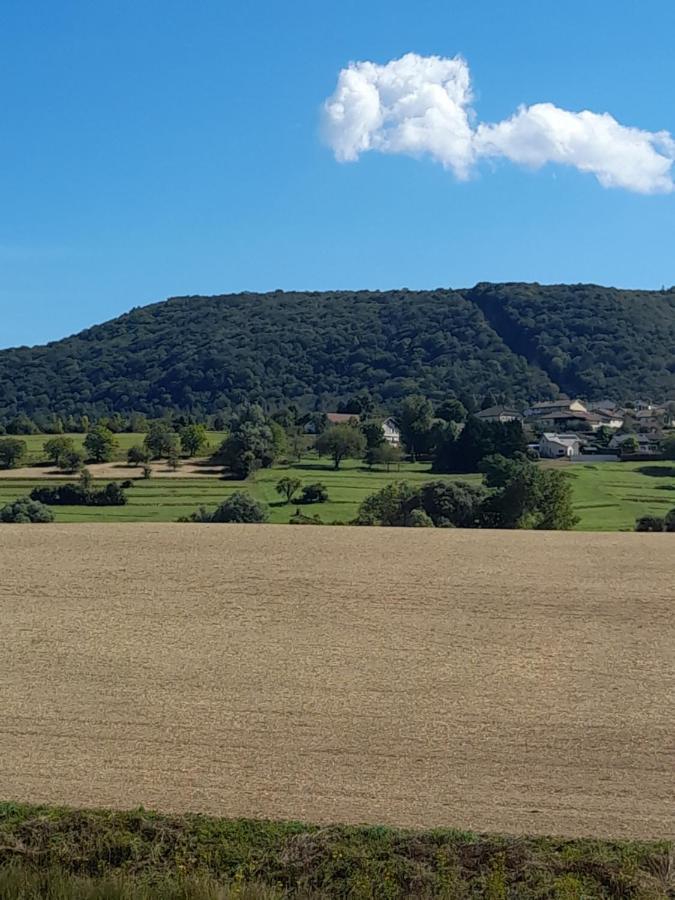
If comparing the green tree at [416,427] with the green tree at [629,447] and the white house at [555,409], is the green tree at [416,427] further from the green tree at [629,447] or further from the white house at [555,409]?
the white house at [555,409]

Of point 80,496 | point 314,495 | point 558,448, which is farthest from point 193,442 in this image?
point 558,448

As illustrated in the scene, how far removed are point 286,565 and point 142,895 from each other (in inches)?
519

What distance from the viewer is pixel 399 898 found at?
812 centimetres

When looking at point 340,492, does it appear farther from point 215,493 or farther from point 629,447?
point 629,447

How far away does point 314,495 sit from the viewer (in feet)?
123

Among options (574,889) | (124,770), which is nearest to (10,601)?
(124,770)

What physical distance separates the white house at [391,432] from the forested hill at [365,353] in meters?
55.6

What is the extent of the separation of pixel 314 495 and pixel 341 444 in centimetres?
1313

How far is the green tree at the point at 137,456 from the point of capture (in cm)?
4416

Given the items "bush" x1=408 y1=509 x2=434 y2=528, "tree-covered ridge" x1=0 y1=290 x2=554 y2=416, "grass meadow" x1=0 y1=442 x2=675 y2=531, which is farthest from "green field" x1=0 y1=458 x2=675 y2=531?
"tree-covered ridge" x1=0 y1=290 x2=554 y2=416

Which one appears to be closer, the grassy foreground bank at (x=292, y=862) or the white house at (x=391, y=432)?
the grassy foreground bank at (x=292, y=862)

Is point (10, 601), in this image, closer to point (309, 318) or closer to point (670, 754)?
point (670, 754)

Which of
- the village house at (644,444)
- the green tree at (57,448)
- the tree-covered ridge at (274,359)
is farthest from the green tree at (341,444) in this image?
the tree-covered ridge at (274,359)

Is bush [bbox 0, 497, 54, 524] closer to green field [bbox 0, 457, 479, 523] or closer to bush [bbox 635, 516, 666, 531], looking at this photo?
green field [bbox 0, 457, 479, 523]
